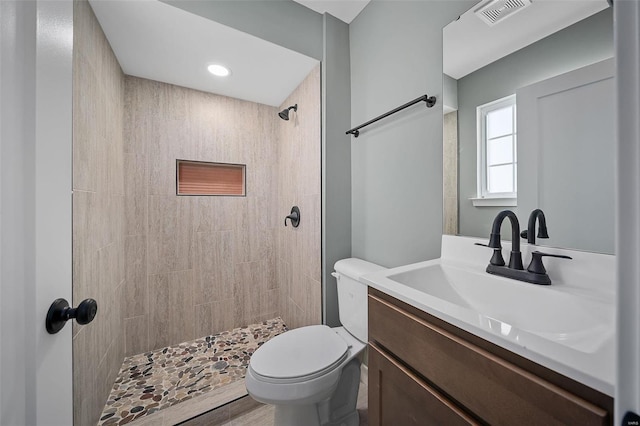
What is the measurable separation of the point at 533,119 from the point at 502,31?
40cm

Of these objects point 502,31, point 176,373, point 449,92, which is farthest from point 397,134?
point 176,373

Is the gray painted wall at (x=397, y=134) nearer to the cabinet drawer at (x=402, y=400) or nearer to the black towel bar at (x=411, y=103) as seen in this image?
the black towel bar at (x=411, y=103)

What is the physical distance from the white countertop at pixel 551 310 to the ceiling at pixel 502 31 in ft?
2.50

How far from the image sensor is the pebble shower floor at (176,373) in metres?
1.39

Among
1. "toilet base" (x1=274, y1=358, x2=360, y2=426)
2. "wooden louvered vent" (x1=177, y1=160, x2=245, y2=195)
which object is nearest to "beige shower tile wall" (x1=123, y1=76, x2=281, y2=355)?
"wooden louvered vent" (x1=177, y1=160, x2=245, y2=195)

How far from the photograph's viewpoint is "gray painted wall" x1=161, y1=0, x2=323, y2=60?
1.32 meters

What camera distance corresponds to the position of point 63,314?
51cm

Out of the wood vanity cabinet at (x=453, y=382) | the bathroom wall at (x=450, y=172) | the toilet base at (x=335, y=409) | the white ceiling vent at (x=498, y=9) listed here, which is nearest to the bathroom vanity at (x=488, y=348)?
the wood vanity cabinet at (x=453, y=382)

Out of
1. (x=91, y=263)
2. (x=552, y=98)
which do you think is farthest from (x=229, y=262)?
(x=552, y=98)

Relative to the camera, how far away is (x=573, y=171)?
30.5 inches

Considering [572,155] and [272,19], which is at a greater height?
[272,19]

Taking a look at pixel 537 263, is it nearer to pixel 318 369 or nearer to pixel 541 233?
pixel 541 233

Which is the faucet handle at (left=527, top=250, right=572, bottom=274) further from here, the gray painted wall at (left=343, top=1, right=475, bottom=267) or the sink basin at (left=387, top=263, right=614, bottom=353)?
the gray painted wall at (left=343, top=1, right=475, bottom=267)

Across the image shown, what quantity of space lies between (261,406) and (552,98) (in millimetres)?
2032
